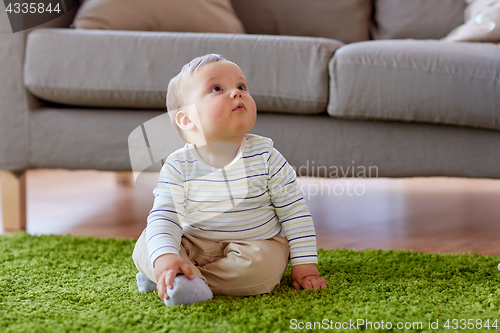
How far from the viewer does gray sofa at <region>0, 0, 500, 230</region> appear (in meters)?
1.00

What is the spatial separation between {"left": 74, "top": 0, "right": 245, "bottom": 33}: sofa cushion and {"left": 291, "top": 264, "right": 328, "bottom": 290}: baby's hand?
2.85ft

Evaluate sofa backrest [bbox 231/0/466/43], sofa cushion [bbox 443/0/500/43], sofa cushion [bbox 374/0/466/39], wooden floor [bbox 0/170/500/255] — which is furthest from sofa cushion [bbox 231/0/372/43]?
wooden floor [bbox 0/170/500/255]

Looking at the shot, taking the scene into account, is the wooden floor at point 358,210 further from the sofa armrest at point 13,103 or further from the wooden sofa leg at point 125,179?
the sofa armrest at point 13,103

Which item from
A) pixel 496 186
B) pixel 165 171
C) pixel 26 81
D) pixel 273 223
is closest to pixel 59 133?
pixel 26 81

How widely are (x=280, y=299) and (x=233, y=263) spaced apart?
0.30ft

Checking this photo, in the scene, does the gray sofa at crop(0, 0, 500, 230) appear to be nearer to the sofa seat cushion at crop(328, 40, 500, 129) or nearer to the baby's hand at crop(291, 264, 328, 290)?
the sofa seat cushion at crop(328, 40, 500, 129)

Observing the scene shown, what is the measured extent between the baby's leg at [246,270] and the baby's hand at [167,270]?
0.07 metres

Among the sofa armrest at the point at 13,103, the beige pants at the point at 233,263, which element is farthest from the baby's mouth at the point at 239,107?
the sofa armrest at the point at 13,103

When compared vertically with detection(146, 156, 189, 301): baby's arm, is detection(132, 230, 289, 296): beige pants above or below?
below

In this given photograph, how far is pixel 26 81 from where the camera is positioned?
3.67 feet

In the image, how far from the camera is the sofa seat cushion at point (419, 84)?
0.98 metres

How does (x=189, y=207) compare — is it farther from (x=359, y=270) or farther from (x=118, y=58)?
(x=118, y=58)

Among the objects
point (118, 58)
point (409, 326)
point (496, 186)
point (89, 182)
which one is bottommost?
point (89, 182)

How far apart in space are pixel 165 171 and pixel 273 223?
0.68 feet
